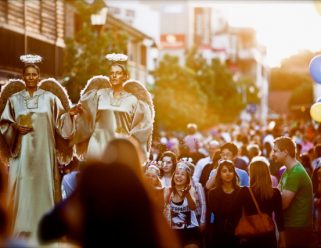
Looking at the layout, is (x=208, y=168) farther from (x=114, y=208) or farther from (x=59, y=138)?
(x=114, y=208)

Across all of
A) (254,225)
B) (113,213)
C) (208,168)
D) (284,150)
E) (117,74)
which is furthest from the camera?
(208,168)

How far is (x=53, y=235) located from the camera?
5.82 m

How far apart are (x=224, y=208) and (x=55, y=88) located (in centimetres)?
232

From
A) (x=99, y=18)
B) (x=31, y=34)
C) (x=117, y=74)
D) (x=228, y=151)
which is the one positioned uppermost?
(x=31, y=34)

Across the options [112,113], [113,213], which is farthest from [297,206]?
[113,213]

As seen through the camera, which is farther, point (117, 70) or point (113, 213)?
point (117, 70)

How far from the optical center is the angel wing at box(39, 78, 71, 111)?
10734 mm

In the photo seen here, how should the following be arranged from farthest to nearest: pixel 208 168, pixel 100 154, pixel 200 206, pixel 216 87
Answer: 1. pixel 216 87
2. pixel 208 168
3. pixel 200 206
4. pixel 100 154

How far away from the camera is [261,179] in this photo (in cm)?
1037

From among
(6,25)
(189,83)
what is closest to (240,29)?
(189,83)

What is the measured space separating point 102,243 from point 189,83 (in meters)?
49.1

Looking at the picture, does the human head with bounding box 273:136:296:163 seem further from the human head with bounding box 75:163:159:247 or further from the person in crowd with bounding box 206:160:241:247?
the human head with bounding box 75:163:159:247

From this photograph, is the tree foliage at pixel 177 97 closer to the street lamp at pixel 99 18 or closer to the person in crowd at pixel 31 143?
the street lamp at pixel 99 18

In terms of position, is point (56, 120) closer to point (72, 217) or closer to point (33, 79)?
point (33, 79)
